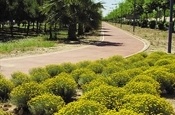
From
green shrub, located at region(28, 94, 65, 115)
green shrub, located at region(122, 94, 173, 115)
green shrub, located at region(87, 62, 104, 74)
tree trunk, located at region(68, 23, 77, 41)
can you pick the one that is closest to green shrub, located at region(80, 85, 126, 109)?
green shrub, located at region(122, 94, 173, 115)

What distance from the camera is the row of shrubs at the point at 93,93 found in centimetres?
544

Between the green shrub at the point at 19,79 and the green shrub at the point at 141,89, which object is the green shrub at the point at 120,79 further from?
the green shrub at the point at 19,79

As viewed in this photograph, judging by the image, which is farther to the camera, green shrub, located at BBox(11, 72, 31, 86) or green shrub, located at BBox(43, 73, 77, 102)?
green shrub, located at BBox(11, 72, 31, 86)

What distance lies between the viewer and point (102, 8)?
35.2 meters

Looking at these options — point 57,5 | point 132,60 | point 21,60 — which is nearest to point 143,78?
point 132,60

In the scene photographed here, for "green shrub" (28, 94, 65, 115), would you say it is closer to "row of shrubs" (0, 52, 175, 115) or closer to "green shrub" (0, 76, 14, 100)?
"row of shrubs" (0, 52, 175, 115)

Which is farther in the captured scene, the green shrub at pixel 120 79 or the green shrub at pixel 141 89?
the green shrub at pixel 120 79

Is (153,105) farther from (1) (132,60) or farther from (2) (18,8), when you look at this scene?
(2) (18,8)

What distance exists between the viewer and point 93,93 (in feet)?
20.3

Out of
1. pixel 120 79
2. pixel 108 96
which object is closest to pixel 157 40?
pixel 120 79

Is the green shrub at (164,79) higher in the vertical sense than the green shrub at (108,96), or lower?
lower

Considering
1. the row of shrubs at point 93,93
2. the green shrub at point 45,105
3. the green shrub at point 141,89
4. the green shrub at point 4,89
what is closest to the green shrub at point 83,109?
the row of shrubs at point 93,93

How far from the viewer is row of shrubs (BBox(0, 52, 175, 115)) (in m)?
5.44

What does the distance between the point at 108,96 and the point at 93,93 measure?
23cm
